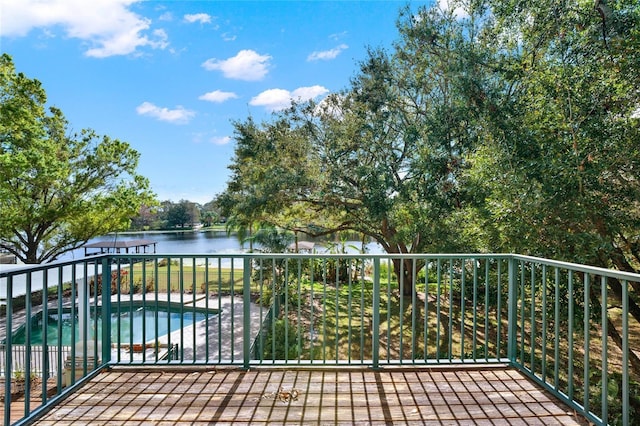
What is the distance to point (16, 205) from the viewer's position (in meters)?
12.9

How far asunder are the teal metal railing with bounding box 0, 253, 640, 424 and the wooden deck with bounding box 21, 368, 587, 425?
12cm

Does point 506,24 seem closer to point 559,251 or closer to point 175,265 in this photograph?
point 559,251

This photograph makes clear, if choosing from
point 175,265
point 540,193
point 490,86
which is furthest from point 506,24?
point 175,265

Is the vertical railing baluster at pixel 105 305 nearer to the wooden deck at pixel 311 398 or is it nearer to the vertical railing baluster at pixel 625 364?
the wooden deck at pixel 311 398

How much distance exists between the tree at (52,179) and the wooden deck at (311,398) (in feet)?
35.6

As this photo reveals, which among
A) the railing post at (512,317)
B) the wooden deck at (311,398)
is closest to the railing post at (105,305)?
the wooden deck at (311,398)

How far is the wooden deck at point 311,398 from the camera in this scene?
2420 millimetres

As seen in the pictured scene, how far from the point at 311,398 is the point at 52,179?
13.3 metres

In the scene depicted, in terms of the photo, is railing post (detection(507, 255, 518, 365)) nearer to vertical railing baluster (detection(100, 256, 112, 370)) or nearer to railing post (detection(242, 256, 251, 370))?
railing post (detection(242, 256, 251, 370))

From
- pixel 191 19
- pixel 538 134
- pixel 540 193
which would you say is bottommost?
pixel 540 193

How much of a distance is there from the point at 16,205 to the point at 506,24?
14593 millimetres

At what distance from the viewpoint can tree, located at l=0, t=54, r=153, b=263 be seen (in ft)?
38.7

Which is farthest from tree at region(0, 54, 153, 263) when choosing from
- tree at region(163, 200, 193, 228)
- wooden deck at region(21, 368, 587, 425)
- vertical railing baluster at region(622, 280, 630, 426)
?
vertical railing baluster at region(622, 280, 630, 426)

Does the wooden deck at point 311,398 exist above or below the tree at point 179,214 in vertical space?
below
